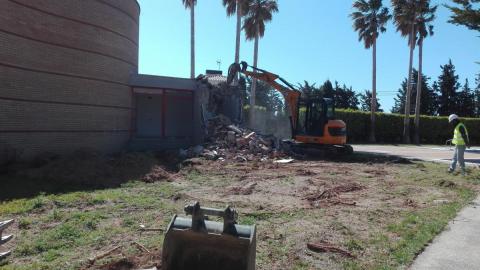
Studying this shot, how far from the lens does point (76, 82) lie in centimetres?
1675

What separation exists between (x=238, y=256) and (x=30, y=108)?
41.0ft

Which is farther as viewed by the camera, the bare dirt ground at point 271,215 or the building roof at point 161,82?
the building roof at point 161,82

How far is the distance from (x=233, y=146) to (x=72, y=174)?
923cm

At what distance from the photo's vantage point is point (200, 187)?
40.1 feet

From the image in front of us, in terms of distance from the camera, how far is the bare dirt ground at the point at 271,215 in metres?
5.84

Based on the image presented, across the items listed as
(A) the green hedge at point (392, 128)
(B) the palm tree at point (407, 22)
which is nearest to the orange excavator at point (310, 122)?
(A) the green hedge at point (392, 128)

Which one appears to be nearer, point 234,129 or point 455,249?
point 455,249

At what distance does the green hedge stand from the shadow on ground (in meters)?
29.6

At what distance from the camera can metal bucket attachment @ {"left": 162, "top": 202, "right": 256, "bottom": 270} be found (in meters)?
4.21

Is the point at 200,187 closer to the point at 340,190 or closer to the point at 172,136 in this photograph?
the point at 340,190

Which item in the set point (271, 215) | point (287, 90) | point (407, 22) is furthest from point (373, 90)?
point (271, 215)

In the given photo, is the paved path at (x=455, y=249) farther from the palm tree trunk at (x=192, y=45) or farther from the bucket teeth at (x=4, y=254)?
the palm tree trunk at (x=192, y=45)

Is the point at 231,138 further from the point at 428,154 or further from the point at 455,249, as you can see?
the point at 455,249

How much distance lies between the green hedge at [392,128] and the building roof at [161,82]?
73.2 feet
